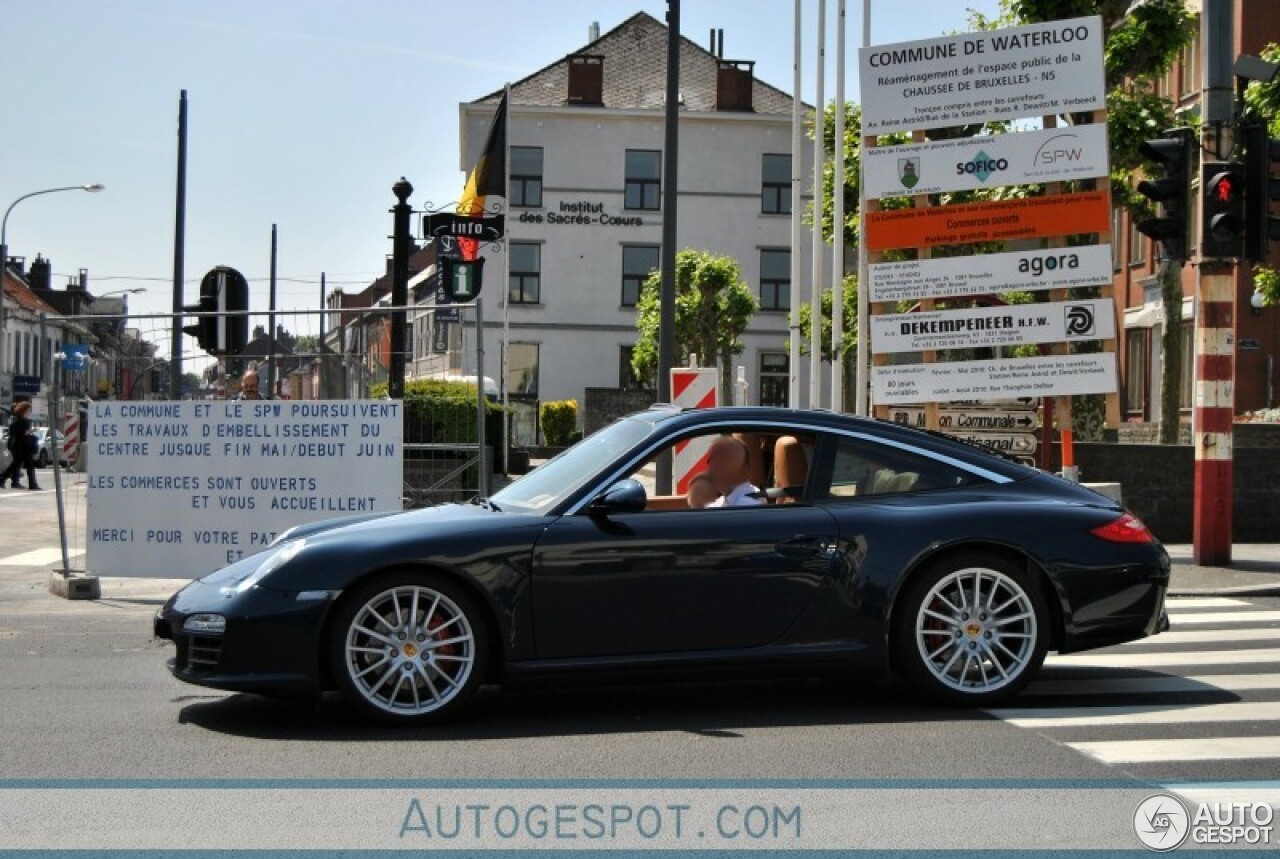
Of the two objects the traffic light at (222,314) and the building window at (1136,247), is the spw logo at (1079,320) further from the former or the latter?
the building window at (1136,247)

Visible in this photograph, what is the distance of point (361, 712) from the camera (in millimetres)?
6953

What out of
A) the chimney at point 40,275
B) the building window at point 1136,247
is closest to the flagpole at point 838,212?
the building window at point 1136,247

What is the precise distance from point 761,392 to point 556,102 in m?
12.8

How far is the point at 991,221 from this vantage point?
15820 mm

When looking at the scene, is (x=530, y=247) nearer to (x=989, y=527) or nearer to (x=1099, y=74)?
(x=1099, y=74)

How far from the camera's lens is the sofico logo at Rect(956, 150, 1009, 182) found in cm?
1555

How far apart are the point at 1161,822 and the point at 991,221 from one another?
11116mm

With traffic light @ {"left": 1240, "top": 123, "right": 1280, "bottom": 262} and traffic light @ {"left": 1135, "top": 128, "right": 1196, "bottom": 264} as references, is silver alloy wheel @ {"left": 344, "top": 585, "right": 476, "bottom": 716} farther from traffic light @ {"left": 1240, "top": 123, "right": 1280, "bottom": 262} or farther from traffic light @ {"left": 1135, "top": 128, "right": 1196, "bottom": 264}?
traffic light @ {"left": 1240, "top": 123, "right": 1280, "bottom": 262}

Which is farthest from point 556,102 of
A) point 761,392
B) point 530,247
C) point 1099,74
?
point 1099,74

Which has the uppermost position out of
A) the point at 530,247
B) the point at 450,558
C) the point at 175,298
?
the point at 530,247

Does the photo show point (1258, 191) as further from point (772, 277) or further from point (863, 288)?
point (772, 277)

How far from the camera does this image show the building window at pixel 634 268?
57.6 meters

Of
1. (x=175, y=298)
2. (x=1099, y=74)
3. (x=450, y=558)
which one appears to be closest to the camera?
(x=450, y=558)

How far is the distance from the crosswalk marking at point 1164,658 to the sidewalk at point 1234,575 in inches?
156
